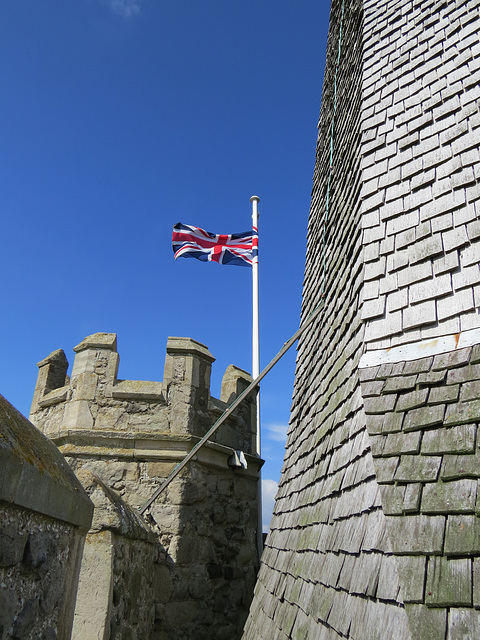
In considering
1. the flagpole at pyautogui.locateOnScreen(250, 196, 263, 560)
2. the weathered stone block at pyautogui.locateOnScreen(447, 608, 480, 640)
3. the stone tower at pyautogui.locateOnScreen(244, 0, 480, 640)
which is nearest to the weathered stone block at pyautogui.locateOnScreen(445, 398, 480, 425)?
the stone tower at pyautogui.locateOnScreen(244, 0, 480, 640)

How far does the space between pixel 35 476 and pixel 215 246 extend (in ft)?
24.6

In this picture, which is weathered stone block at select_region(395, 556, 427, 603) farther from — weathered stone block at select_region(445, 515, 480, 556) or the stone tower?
weathered stone block at select_region(445, 515, 480, 556)

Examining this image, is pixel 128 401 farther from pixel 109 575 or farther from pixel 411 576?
pixel 411 576

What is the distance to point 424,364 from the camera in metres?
2.87

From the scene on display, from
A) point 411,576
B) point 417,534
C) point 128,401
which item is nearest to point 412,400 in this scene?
point 417,534

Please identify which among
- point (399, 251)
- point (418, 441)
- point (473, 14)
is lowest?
point (418, 441)

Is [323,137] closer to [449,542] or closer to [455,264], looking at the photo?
[455,264]

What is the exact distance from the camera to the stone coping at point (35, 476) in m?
1.54

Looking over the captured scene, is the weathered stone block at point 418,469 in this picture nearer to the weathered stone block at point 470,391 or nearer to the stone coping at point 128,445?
the weathered stone block at point 470,391

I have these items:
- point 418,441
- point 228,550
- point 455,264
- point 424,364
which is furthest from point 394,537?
point 228,550

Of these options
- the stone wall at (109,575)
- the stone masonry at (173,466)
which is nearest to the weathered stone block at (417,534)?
the stone wall at (109,575)

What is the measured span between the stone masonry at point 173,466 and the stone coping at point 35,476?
3064 millimetres

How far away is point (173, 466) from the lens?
5910 mm

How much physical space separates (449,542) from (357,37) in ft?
15.2
